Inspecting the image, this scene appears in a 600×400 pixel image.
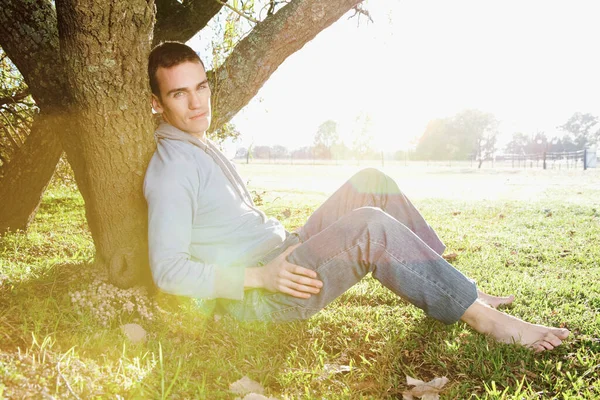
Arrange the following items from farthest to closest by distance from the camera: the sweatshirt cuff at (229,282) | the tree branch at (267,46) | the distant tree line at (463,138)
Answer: the distant tree line at (463,138) < the tree branch at (267,46) < the sweatshirt cuff at (229,282)

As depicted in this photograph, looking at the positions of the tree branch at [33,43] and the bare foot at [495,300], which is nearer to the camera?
the tree branch at [33,43]

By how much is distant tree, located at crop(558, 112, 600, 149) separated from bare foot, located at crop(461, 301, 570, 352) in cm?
9162

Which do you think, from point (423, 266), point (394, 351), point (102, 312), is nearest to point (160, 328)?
point (102, 312)

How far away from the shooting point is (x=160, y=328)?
2.45 m

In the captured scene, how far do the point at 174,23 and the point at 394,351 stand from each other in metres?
3.67

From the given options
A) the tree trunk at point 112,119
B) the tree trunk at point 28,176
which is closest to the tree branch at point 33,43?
the tree trunk at point 112,119

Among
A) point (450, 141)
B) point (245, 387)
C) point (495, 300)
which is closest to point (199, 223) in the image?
point (245, 387)

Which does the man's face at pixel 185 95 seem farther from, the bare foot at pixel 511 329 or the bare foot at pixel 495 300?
the bare foot at pixel 495 300

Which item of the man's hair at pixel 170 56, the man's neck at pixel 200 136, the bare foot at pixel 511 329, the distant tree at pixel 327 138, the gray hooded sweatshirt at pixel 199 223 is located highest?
the distant tree at pixel 327 138

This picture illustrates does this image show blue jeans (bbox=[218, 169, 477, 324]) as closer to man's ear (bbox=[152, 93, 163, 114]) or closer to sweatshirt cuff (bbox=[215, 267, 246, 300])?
sweatshirt cuff (bbox=[215, 267, 246, 300])

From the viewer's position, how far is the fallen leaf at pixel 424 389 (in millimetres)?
1889

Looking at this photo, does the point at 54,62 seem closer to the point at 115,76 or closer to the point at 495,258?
the point at 115,76

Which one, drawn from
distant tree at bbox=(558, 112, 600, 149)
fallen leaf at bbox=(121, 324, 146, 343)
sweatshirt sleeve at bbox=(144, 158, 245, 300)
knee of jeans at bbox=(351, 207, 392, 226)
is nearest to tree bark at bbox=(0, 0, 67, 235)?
sweatshirt sleeve at bbox=(144, 158, 245, 300)

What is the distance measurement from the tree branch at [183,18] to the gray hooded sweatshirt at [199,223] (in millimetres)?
2133
